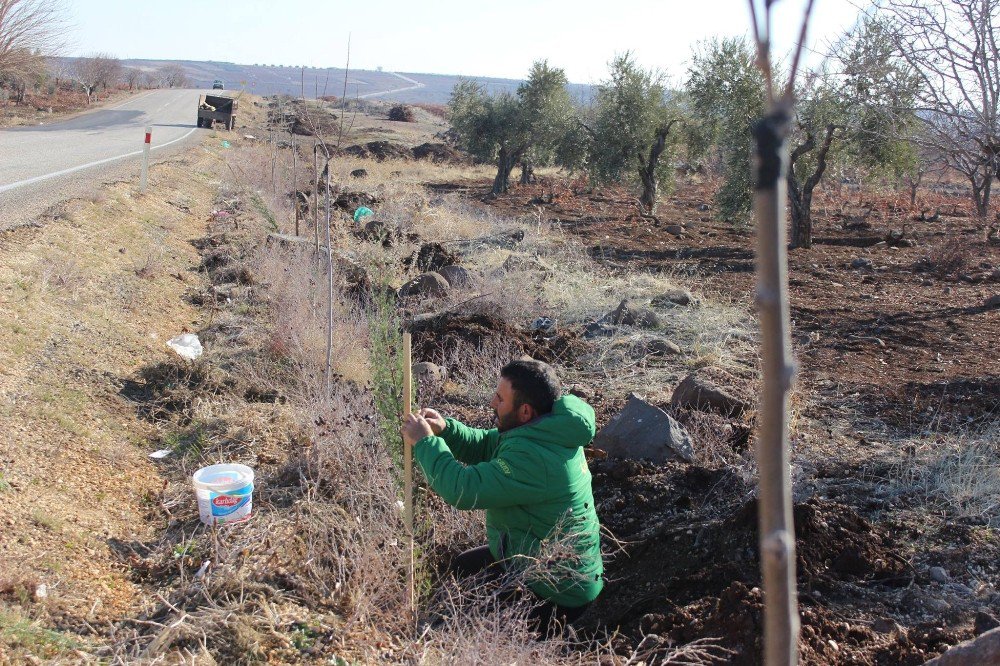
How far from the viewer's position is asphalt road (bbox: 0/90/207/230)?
10.7 metres

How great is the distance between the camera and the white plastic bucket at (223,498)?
4043mm

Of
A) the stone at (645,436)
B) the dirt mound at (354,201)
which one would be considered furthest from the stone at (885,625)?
the dirt mound at (354,201)

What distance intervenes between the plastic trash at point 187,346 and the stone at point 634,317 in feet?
13.1

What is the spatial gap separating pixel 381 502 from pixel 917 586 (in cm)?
239

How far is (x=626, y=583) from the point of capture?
12.7 ft

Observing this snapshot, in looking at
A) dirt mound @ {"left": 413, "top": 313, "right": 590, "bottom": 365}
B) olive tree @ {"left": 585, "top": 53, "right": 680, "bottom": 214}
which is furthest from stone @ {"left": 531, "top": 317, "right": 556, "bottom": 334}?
olive tree @ {"left": 585, "top": 53, "right": 680, "bottom": 214}

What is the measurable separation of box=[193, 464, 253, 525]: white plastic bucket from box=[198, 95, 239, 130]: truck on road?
28874 mm

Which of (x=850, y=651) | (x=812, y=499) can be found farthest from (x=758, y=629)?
(x=812, y=499)

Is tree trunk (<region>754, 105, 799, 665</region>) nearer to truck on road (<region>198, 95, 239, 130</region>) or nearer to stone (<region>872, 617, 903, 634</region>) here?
stone (<region>872, 617, 903, 634</region>)

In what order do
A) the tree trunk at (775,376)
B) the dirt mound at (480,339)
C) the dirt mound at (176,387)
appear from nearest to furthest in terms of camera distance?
the tree trunk at (775,376), the dirt mound at (176,387), the dirt mound at (480,339)

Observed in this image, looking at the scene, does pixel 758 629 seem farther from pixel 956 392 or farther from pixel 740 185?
pixel 740 185

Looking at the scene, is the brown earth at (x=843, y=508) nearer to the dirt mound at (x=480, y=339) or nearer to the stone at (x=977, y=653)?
the dirt mound at (x=480, y=339)

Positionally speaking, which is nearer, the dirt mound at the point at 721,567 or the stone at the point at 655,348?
the dirt mound at the point at 721,567

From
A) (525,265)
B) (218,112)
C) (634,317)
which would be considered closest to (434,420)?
(634,317)
